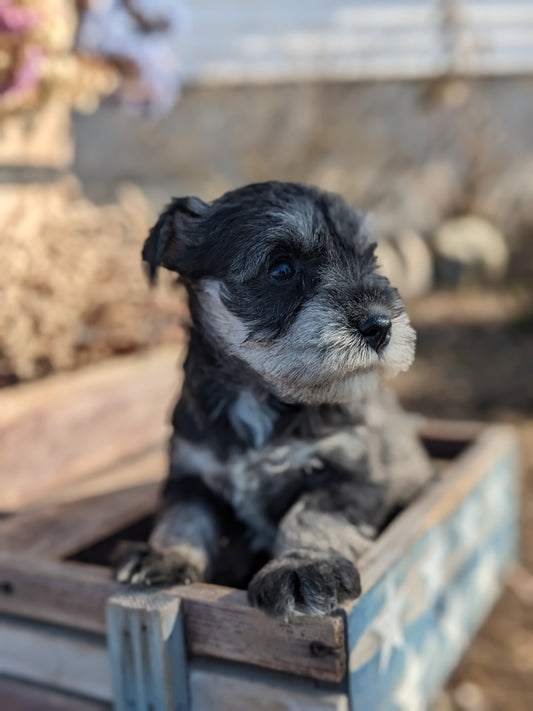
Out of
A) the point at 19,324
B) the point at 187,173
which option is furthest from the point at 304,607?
the point at 187,173

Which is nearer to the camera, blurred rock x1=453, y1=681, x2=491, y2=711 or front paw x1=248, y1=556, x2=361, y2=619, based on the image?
front paw x1=248, y1=556, x2=361, y2=619

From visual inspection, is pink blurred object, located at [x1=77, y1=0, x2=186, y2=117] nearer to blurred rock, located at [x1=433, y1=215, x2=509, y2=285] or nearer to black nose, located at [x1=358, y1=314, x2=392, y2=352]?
black nose, located at [x1=358, y1=314, x2=392, y2=352]

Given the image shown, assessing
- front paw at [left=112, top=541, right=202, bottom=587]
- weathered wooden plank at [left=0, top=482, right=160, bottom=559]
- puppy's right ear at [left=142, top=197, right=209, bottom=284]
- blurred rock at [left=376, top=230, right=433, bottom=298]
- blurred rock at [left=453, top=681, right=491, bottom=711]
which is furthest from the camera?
blurred rock at [left=376, top=230, right=433, bottom=298]

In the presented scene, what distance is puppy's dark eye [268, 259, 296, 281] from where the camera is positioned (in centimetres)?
194

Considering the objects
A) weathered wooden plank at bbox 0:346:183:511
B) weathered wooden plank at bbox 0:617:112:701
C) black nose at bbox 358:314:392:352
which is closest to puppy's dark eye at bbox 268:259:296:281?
black nose at bbox 358:314:392:352

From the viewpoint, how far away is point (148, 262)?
2.12 metres

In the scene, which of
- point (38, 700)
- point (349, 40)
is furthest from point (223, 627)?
point (349, 40)

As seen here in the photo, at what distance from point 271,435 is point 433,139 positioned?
366 inches

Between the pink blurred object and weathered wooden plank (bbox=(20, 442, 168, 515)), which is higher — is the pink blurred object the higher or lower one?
the higher one

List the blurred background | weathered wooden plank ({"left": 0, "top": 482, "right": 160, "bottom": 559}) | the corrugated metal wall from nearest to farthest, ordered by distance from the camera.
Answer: weathered wooden plank ({"left": 0, "top": 482, "right": 160, "bottom": 559}) < the blurred background < the corrugated metal wall

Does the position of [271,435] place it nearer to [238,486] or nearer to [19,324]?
[238,486]

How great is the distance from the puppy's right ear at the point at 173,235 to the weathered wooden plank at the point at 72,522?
105 centimetres

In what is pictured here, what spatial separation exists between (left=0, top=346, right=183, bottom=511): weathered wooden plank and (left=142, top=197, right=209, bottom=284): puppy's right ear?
1.32 meters

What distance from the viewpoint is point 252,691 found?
1.85m
